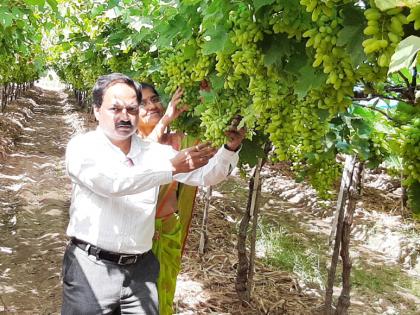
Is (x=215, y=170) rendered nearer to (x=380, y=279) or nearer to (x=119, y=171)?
(x=119, y=171)

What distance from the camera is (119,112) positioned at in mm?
2338

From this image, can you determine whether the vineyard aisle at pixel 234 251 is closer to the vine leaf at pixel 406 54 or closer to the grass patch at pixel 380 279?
the grass patch at pixel 380 279

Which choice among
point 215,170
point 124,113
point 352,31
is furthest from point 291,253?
point 352,31

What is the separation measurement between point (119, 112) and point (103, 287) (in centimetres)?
86

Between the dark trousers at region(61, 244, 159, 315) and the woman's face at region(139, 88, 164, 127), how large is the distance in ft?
3.24

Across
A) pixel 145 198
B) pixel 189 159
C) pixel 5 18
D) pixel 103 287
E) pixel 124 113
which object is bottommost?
pixel 103 287

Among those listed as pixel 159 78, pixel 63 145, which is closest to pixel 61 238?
pixel 159 78

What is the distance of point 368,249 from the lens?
705 cm

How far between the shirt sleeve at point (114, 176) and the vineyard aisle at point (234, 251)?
2478 mm

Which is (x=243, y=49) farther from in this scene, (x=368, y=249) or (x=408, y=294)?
(x=368, y=249)

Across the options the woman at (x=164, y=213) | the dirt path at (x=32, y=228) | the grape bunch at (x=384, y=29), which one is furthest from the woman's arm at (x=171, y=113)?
the dirt path at (x=32, y=228)

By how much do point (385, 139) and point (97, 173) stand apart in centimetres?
190

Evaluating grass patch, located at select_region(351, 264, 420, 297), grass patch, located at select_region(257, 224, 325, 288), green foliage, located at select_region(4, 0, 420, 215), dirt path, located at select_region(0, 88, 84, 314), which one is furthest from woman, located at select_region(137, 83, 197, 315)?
grass patch, located at select_region(351, 264, 420, 297)

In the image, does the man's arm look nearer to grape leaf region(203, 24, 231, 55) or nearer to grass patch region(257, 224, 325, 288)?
grape leaf region(203, 24, 231, 55)
